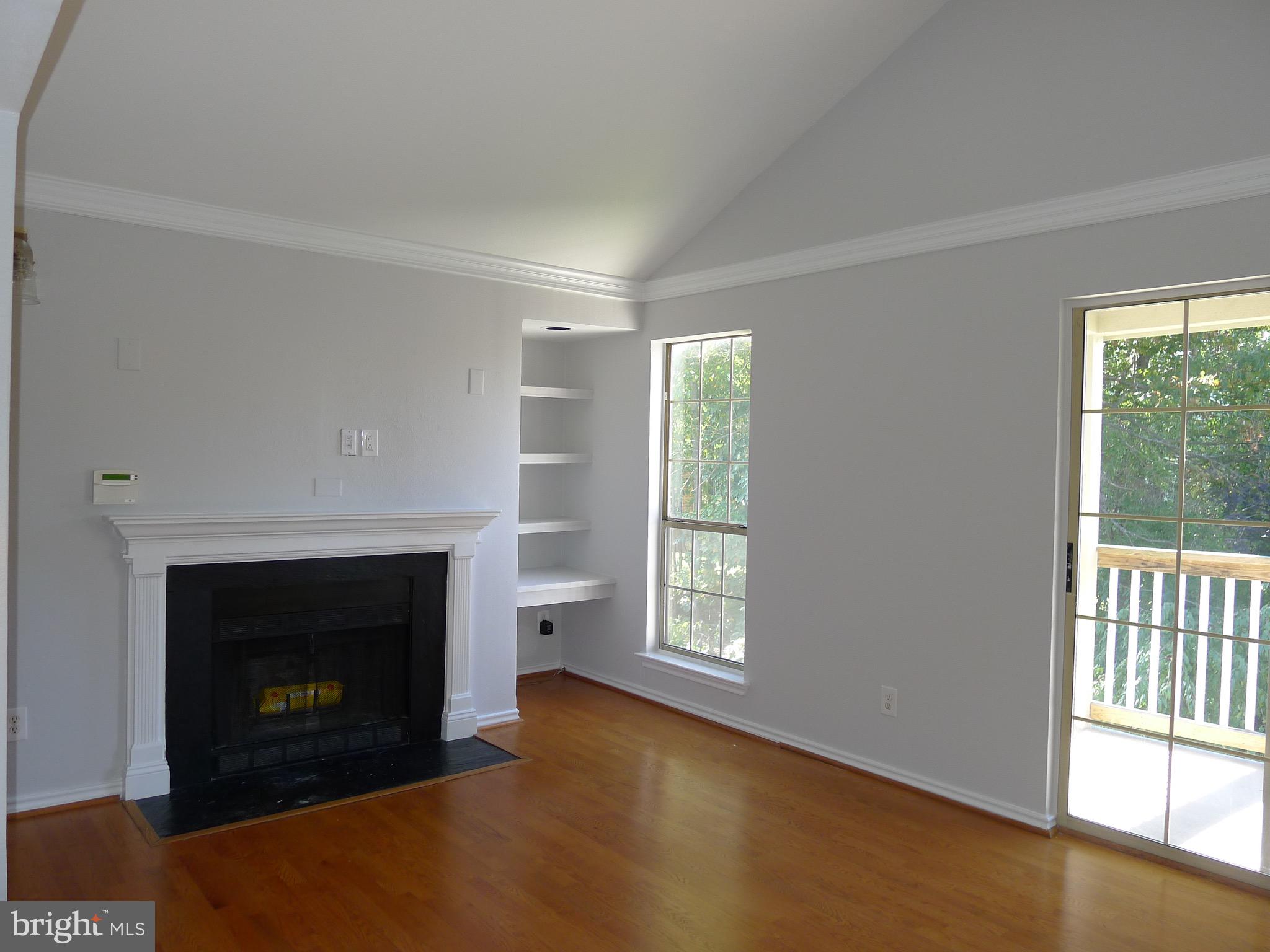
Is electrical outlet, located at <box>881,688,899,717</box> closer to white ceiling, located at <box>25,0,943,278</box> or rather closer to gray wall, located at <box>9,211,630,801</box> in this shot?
gray wall, located at <box>9,211,630,801</box>

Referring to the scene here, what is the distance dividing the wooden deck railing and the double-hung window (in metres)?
1.81

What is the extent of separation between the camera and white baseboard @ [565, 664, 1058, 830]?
11.6ft

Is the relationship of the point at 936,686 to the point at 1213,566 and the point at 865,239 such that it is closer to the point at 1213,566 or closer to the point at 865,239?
the point at 1213,566

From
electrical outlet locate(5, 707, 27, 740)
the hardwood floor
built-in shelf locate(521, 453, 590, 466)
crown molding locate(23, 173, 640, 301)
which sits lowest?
the hardwood floor

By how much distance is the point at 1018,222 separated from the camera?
139 inches

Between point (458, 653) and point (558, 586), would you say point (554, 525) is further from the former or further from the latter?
point (458, 653)

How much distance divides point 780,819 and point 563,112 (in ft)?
9.63

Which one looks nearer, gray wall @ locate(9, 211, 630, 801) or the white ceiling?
the white ceiling

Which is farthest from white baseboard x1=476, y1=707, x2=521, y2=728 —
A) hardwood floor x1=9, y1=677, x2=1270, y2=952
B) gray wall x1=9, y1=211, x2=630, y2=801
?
hardwood floor x1=9, y1=677, x2=1270, y2=952

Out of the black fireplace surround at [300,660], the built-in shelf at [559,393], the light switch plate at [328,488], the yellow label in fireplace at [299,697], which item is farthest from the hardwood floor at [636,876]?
the built-in shelf at [559,393]

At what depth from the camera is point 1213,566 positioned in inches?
123

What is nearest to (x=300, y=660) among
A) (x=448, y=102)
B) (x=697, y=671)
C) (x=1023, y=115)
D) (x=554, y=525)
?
(x=554, y=525)

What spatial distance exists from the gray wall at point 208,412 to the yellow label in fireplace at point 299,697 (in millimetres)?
575

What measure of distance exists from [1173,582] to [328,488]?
340cm
